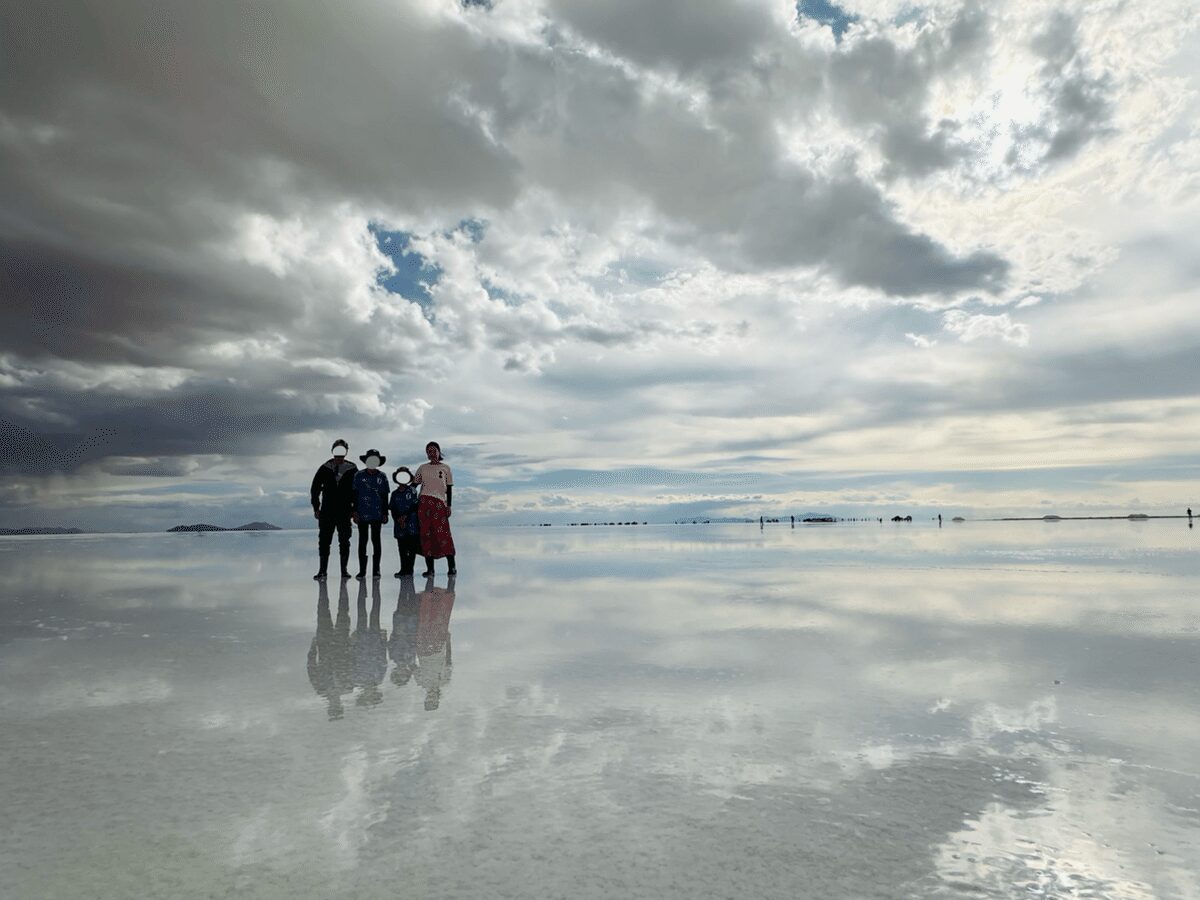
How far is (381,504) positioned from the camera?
583 inches

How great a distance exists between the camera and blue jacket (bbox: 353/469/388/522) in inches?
576

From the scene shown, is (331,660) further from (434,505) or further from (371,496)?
(371,496)

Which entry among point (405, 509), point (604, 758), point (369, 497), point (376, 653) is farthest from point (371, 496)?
point (604, 758)

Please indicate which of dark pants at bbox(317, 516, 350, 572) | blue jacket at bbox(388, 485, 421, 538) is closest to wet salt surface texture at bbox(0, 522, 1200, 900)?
dark pants at bbox(317, 516, 350, 572)

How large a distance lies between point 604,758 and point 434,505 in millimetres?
11007

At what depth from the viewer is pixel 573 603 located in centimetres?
1038

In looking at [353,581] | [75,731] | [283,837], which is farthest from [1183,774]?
[353,581]

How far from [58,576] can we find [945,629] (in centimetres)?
1761

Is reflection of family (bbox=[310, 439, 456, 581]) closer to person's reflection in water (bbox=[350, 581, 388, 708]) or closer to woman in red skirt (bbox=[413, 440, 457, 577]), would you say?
woman in red skirt (bbox=[413, 440, 457, 577])

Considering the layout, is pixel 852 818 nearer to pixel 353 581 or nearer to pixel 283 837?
pixel 283 837

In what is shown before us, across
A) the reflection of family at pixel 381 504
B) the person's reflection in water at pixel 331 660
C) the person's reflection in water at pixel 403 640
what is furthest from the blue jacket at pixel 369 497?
the person's reflection in water at pixel 331 660

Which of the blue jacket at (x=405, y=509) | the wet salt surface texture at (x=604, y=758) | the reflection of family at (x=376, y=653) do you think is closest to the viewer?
the wet salt surface texture at (x=604, y=758)

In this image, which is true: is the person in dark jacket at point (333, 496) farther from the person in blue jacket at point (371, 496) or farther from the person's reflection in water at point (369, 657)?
the person's reflection in water at point (369, 657)

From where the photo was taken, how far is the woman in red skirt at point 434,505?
561 inches
